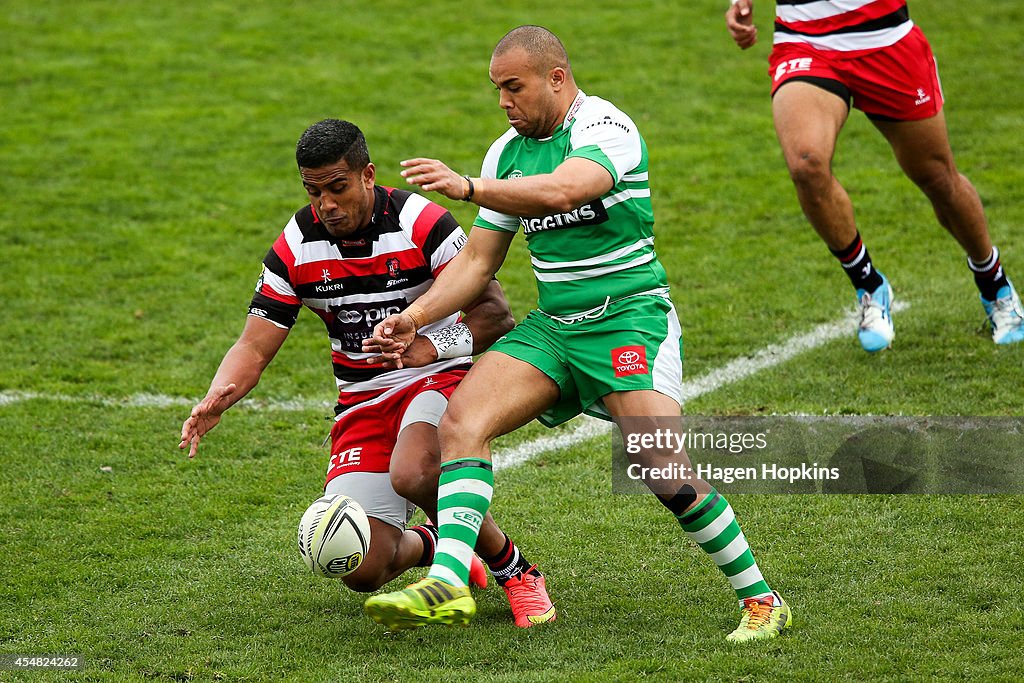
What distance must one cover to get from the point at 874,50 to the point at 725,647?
3.76m

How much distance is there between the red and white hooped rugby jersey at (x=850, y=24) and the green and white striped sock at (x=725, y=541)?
10.9 ft

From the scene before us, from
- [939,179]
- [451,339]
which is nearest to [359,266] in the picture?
[451,339]

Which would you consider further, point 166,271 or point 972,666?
point 166,271

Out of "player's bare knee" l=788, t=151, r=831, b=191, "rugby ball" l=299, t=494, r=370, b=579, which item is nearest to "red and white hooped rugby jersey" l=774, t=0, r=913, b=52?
"player's bare knee" l=788, t=151, r=831, b=191

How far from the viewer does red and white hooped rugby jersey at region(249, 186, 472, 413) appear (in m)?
5.12

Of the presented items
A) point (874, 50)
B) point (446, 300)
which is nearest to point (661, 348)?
point (446, 300)

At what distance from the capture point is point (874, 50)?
6789 millimetres

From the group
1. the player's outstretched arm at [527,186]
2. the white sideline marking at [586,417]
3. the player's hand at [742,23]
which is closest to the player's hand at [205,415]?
the player's outstretched arm at [527,186]

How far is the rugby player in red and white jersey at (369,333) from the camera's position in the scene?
16.2 ft

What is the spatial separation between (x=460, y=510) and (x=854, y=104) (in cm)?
373

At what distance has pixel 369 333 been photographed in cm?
518

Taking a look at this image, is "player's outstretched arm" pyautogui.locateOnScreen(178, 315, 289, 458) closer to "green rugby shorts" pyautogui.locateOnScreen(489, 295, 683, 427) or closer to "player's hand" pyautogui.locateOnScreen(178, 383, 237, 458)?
"player's hand" pyautogui.locateOnScreen(178, 383, 237, 458)

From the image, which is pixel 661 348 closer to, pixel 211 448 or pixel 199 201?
pixel 211 448

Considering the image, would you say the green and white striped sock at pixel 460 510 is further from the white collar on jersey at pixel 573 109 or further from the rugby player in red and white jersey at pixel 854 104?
the rugby player in red and white jersey at pixel 854 104
